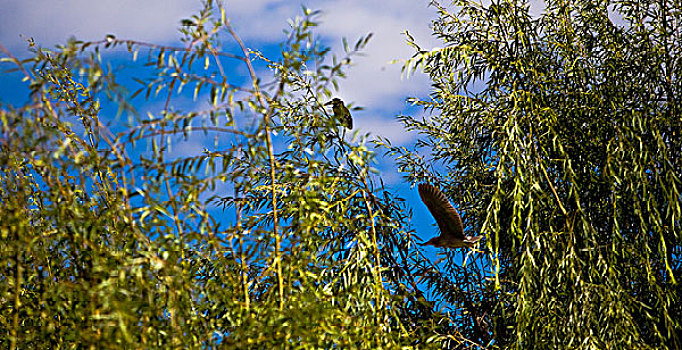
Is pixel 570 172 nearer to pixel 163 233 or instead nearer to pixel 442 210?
pixel 442 210

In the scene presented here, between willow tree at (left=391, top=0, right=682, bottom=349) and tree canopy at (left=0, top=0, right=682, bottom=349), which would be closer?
tree canopy at (left=0, top=0, right=682, bottom=349)

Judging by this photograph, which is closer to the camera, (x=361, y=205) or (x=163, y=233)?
(x=163, y=233)

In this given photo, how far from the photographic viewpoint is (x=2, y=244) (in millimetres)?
2516

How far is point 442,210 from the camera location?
307 cm

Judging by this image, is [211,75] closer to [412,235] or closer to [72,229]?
[72,229]

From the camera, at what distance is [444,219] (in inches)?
123

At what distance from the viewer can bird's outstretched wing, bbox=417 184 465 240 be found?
2.97 meters

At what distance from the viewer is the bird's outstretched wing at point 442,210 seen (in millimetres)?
2975

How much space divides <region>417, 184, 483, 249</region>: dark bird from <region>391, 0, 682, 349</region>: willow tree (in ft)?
0.51

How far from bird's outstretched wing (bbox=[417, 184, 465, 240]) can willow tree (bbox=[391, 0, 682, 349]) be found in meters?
0.20

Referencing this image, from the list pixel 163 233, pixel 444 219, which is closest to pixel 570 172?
pixel 444 219

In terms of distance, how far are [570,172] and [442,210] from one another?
0.69 meters

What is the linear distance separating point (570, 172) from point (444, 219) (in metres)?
0.67

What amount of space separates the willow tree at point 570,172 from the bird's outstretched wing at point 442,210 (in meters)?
0.20
